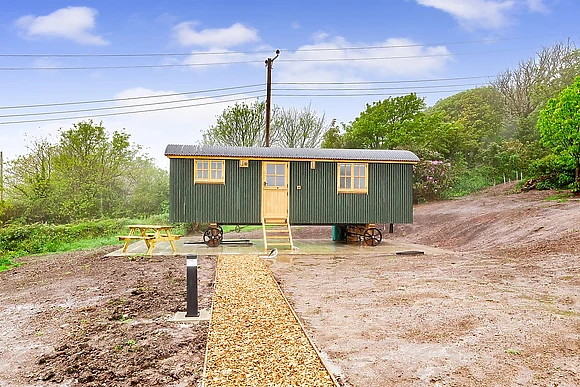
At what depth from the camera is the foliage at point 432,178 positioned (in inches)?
802

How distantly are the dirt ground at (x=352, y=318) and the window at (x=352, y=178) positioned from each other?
8.30 feet

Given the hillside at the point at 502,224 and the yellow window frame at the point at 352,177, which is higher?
the yellow window frame at the point at 352,177

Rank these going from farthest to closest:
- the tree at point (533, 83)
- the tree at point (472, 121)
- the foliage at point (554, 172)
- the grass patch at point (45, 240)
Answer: the tree at point (472, 121) → the tree at point (533, 83) → the foliage at point (554, 172) → the grass patch at point (45, 240)

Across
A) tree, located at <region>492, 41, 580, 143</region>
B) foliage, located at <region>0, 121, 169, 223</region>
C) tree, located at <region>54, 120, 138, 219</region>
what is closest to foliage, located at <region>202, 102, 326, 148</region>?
foliage, located at <region>0, 121, 169, 223</region>

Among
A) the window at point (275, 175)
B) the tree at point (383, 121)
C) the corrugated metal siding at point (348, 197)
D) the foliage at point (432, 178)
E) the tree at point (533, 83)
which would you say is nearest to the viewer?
the window at point (275, 175)

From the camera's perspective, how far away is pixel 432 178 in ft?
66.7

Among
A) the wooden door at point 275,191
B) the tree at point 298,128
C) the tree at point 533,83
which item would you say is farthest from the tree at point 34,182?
the tree at point 533,83

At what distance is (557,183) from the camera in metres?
16.4

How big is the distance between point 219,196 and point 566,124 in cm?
1142

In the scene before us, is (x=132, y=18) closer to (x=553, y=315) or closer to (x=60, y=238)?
(x=60, y=238)

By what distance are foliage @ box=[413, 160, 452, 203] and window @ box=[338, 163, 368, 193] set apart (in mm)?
9925

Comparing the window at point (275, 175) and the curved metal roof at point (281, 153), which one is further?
the window at point (275, 175)

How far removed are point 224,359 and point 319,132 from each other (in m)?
21.2

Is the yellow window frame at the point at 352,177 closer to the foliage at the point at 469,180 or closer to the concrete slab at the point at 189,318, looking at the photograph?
the concrete slab at the point at 189,318
